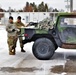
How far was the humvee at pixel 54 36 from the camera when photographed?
11.5 meters

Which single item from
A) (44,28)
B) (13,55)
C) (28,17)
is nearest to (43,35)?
(44,28)

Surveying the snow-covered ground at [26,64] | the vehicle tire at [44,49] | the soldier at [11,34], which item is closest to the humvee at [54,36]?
the vehicle tire at [44,49]

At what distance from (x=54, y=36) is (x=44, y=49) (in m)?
0.63

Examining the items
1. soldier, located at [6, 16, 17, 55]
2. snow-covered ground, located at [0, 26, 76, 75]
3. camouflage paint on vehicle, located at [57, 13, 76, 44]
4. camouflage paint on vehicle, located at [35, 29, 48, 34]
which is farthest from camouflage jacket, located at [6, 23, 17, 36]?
camouflage paint on vehicle, located at [57, 13, 76, 44]

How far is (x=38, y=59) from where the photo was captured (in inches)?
466

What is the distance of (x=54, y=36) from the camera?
456 inches

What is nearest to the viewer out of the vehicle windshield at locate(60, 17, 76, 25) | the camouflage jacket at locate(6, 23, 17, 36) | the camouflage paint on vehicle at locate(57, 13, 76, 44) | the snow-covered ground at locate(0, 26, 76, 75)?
the snow-covered ground at locate(0, 26, 76, 75)

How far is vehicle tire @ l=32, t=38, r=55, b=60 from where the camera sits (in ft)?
38.1

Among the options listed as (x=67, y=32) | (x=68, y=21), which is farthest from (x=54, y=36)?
(x=68, y=21)

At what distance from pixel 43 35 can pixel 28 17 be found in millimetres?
55164

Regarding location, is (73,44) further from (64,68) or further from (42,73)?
(42,73)

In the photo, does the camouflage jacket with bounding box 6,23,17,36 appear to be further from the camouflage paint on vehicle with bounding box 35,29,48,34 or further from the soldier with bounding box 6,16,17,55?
the camouflage paint on vehicle with bounding box 35,29,48,34

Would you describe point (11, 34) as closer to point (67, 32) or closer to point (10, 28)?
point (10, 28)

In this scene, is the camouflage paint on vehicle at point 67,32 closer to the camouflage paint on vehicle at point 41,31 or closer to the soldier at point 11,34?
the camouflage paint on vehicle at point 41,31
